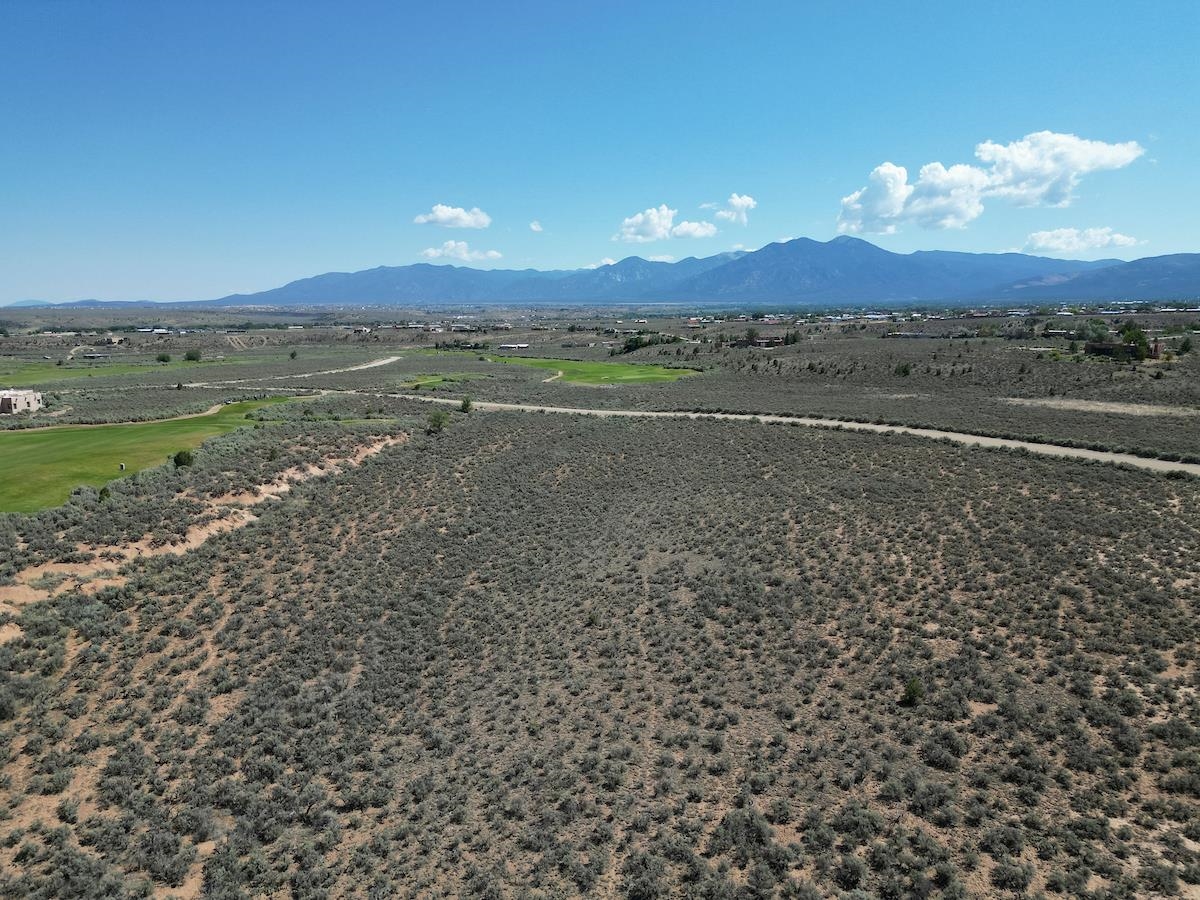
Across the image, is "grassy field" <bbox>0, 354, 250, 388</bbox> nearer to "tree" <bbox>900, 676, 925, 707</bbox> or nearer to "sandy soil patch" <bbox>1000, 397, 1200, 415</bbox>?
"tree" <bbox>900, 676, 925, 707</bbox>

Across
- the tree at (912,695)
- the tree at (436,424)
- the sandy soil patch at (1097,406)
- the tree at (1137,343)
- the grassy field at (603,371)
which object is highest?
the tree at (1137,343)

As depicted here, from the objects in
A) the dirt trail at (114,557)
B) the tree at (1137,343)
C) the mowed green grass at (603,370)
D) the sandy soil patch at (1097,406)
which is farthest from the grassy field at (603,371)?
the dirt trail at (114,557)

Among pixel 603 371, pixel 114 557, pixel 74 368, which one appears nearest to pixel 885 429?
pixel 114 557

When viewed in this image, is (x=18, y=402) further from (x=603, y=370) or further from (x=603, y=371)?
(x=603, y=370)

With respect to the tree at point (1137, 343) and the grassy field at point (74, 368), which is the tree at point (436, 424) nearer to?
the grassy field at point (74, 368)

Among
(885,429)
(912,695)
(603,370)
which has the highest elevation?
(603,370)

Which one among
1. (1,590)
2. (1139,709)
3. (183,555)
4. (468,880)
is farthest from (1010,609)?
(1,590)

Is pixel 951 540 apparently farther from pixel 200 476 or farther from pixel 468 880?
pixel 200 476
